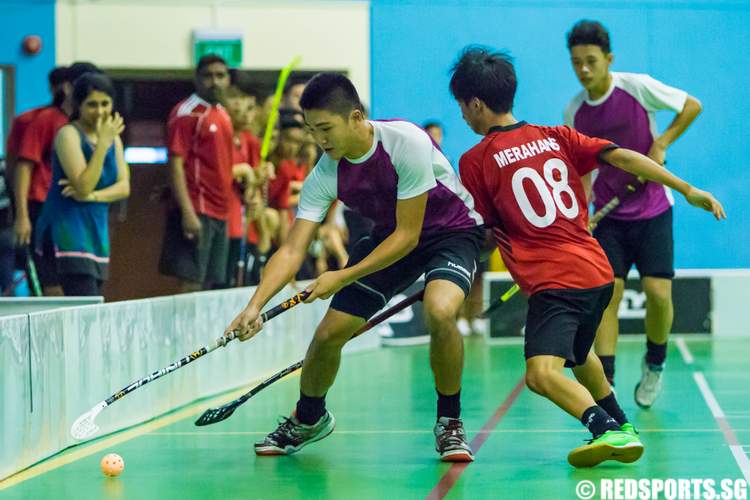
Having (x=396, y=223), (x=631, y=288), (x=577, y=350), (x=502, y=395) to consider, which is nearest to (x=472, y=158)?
(x=396, y=223)

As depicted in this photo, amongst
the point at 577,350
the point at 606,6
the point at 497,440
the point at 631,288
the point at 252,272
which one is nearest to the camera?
the point at 577,350

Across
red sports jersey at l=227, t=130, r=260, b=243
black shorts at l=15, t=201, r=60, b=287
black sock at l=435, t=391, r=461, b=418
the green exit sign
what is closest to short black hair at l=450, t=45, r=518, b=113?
Result: black sock at l=435, t=391, r=461, b=418

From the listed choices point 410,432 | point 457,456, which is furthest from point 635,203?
point 457,456

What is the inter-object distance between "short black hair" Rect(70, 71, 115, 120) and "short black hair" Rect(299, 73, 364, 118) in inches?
Result: 91.4

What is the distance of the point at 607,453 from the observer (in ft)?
16.0

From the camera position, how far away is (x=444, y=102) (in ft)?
44.4

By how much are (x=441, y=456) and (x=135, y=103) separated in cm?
910

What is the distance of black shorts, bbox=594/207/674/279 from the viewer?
6.96 m

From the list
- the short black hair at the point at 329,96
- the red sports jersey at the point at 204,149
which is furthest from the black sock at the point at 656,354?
the red sports jersey at the point at 204,149

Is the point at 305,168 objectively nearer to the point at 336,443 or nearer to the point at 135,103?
the point at 135,103

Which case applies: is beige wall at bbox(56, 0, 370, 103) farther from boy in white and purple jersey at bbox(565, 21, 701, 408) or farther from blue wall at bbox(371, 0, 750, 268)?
boy in white and purple jersey at bbox(565, 21, 701, 408)

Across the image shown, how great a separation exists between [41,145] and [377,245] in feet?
9.97

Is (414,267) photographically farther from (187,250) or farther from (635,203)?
(187,250)

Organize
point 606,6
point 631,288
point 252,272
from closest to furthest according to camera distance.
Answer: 1. point 252,272
2. point 631,288
3. point 606,6
